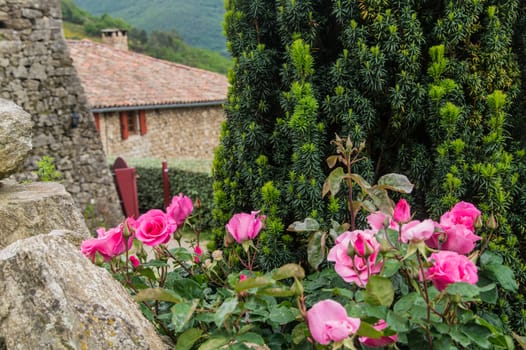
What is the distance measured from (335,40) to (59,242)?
5.45ft

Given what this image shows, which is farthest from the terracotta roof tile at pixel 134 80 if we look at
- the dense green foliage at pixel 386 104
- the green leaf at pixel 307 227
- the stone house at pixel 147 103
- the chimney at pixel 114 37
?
the green leaf at pixel 307 227

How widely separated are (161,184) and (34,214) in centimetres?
943

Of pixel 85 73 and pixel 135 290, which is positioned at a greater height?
pixel 135 290

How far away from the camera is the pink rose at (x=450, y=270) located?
1.47 meters

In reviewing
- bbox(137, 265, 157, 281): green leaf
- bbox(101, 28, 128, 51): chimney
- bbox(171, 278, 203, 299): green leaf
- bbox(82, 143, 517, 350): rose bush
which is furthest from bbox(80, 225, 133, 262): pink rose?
bbox(101, 28, 128, 51): chimney

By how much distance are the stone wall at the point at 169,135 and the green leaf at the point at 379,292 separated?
14.5 m

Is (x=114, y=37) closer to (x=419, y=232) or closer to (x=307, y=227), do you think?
(x=307, y=227)

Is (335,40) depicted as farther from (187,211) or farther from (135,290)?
(135,290)

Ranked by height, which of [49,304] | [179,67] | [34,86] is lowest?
[179,67]

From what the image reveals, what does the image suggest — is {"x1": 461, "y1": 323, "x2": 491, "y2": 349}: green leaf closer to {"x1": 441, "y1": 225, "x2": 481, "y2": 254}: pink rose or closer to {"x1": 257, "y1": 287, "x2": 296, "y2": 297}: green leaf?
{"x1": 441, "y1": 225, "x2": 481, "y2": 254}: pink rose

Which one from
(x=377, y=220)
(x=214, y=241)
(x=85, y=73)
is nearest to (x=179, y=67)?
(x=85, y=73)

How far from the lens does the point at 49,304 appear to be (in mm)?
1514

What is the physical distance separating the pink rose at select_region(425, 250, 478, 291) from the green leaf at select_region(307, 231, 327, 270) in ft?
1.18

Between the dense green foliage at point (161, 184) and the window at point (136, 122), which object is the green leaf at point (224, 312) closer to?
the dense green foliage at point (161, 184)
